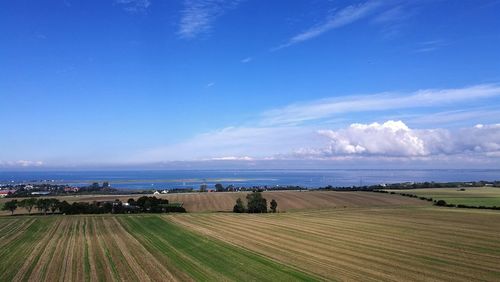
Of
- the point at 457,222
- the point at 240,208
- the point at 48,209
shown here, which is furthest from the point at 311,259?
the point at 48,209

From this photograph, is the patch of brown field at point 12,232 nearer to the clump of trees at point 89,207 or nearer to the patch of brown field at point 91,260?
the patch of brown field at point 91,260

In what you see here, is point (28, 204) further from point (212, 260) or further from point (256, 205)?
point (212, 260)

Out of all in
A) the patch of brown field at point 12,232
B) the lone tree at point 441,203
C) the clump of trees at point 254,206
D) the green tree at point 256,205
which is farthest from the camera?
→ the lone tree at point 441,203

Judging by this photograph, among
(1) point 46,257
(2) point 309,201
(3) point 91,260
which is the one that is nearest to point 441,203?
(2) point 309,201

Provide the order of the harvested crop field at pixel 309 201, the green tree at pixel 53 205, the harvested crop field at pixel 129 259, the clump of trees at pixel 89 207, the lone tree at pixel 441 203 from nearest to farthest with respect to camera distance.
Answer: the harvested crop field at pixel 129 259 → the clump of trees at pixel 89 207 → the green tree at pixel 53 205 → the lone tree at pixel 441 203 → the harvested crop field at pixel 309 201

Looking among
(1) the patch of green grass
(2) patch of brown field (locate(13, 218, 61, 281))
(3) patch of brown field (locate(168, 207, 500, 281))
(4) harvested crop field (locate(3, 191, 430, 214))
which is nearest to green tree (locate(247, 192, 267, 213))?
(4) harvested crop field (locate(3, 191, 430, 214))

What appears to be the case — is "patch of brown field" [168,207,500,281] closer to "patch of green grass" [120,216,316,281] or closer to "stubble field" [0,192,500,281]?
"stubble field" [0,192,500,281]

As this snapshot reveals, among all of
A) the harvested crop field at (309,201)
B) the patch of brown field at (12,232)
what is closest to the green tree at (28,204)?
the harvested crop field at (309,201)
